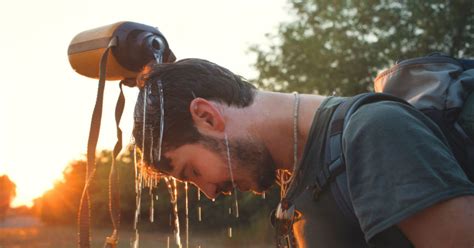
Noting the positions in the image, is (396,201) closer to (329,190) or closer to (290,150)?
(329,190)

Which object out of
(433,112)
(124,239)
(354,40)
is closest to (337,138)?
(433,112)

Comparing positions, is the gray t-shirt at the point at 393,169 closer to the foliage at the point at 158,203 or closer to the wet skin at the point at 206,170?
the wet skin at the point at 206,170

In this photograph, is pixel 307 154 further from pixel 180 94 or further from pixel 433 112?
pixel 180 94

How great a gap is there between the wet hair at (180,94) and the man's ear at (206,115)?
40 mm

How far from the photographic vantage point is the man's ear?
7.43ft

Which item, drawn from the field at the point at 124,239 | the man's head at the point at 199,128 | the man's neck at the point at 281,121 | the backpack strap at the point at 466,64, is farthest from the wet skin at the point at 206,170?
the field at the point at 124,239

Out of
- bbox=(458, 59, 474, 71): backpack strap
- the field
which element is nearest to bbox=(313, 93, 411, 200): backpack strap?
bbox=(458, 59, 474, 71): backpack strap

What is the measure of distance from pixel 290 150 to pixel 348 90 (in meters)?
11.6

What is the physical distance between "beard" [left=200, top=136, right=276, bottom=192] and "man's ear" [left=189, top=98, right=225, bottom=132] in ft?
0.16

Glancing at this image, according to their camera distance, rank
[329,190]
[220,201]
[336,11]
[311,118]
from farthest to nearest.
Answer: [336,11], [220,201], [311,118], [329,190]

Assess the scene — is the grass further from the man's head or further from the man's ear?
the man's ear

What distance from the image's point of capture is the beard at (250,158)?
224 cm

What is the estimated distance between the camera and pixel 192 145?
237 centimetres

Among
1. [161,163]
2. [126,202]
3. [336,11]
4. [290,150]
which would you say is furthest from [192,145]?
[336,11]
